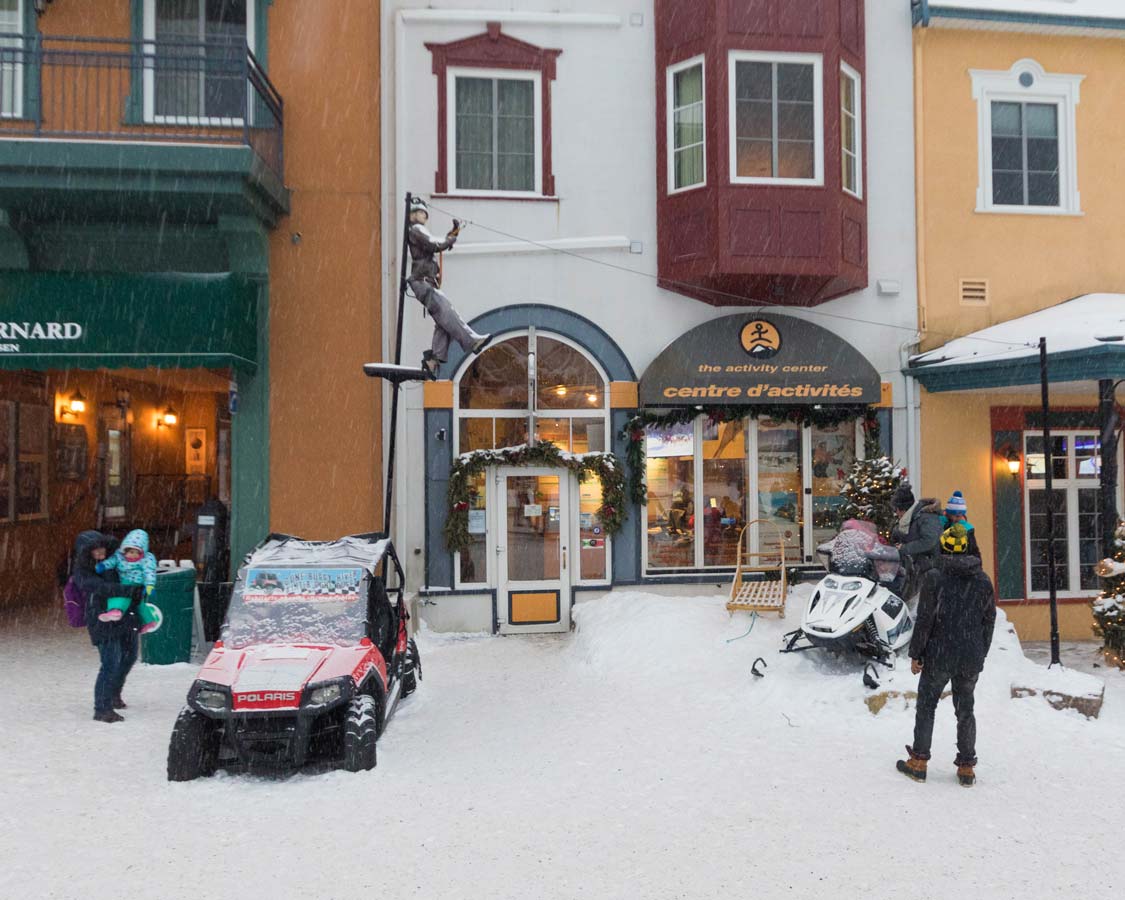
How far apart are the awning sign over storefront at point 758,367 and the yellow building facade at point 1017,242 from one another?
1.12 meters

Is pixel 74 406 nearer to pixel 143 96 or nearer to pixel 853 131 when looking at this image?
pixel 143 96

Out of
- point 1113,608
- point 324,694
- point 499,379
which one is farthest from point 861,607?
point 499,379

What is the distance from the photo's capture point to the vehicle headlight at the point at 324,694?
618 centimetres

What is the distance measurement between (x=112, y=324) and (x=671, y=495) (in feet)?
23.7

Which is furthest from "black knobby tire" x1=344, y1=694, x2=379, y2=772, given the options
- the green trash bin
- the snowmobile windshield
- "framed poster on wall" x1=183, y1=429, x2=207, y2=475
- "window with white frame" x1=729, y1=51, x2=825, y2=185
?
"framed poster on wall" x1=183, y1=429, x2=207, y2=475

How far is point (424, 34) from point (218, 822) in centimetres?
992

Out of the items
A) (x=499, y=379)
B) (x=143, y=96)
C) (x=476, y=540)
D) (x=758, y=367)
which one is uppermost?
(x=143, y=96)

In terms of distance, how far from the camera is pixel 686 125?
38.1ft

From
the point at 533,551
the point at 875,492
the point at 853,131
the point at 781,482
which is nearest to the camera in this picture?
the point at 875,492

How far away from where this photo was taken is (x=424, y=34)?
11453mm

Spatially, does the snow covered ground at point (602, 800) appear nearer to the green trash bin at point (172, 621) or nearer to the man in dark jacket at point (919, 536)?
the green trash bin at point (172, 621)

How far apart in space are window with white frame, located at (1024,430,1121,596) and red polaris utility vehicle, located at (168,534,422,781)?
9.24 m

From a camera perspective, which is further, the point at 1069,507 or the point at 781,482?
the point at 1069,507

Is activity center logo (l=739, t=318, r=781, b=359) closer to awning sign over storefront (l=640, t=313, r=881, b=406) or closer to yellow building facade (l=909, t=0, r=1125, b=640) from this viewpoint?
awning sign over storefront (l=640, t=313, r=881, b=406)
